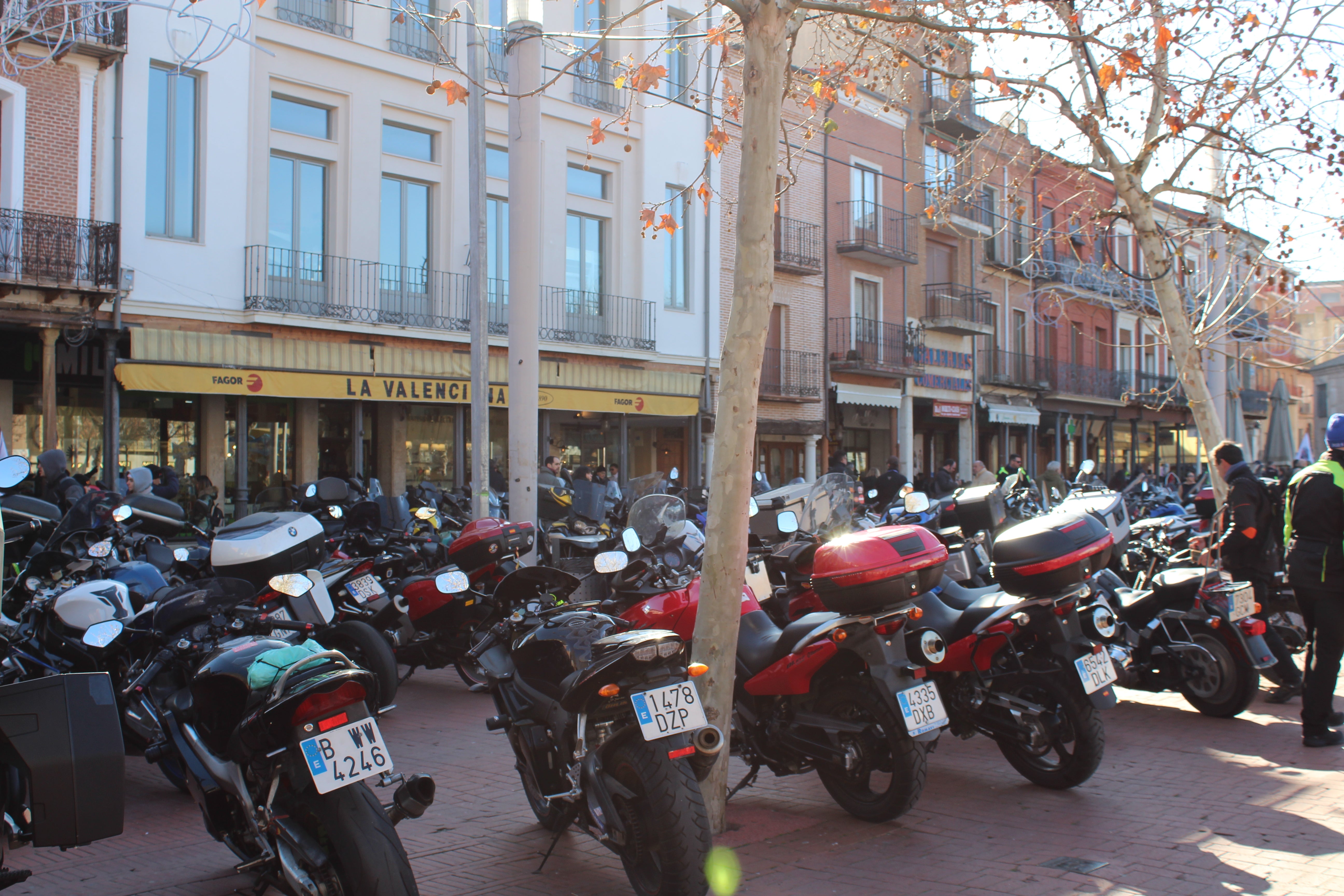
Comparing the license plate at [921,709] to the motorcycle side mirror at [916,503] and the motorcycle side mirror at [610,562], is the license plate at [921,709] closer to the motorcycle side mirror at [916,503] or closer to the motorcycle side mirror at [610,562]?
the motorcycle side mirror at [610,562]

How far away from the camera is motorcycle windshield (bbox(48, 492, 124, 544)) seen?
7.28 m

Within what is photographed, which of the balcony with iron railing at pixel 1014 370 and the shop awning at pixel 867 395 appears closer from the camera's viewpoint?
the shop awning at pixel 867 395

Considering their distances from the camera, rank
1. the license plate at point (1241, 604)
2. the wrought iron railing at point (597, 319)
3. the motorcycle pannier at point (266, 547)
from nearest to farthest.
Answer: the motorcycle pannier at point (266, 547), the license plate at point (1241, 604), the wrought iron railing at point (597, 319)

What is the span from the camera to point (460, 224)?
762 inches

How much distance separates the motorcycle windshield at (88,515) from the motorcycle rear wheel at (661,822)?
183 inches

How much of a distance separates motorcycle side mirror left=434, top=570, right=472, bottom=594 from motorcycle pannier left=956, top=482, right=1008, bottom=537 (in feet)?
12.0

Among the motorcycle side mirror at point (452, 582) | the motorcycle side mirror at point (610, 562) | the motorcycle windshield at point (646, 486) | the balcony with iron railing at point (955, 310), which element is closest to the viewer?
the motorcycle side mirror at point (610, 562)

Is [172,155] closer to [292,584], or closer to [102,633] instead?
[292,584]

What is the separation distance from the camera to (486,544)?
8.20 m

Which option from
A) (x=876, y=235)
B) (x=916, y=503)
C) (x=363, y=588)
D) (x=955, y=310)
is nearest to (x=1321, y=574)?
(x=916, y=503)

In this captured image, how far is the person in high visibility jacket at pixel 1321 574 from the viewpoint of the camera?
6375mm

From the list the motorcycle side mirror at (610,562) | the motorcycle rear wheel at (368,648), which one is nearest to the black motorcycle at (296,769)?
the motorcycle side mirror at (610,562)

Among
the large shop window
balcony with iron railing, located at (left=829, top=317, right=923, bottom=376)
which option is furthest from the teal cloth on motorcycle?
balcony with iron railing, located at (left=829, top=317, right=923, bottom=376)

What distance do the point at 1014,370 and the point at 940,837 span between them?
104ft
